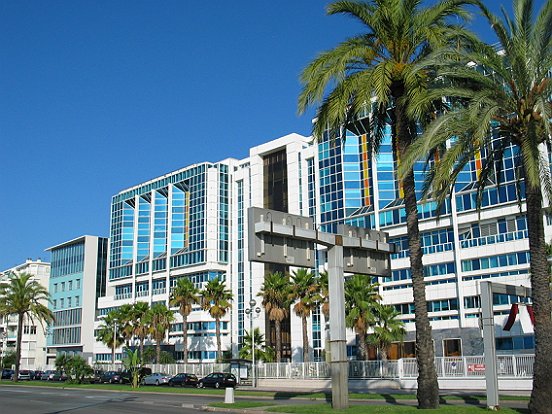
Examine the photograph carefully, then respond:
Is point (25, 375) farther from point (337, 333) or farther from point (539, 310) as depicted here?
point (539, 310)

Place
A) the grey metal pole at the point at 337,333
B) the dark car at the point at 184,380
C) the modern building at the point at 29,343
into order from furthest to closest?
the modern building at the point at 29,343 < the dark car at the point at 184,380 < the grey metal pole at the point at 337,333

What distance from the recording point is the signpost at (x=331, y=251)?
22544mm

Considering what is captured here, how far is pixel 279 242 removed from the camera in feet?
76.3

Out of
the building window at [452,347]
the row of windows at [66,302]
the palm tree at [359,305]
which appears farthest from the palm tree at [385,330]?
the row of windows at [66,302]

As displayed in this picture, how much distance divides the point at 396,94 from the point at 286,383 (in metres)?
32.3

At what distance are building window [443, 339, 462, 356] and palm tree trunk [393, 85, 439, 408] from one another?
3956cm

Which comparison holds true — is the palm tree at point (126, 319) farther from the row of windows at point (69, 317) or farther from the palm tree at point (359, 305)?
the palm tree at point (359, 305)

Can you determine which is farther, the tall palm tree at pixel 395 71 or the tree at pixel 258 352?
the tree at pixel 258 352

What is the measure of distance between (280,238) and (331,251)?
8.52 feet

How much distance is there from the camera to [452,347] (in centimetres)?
6016

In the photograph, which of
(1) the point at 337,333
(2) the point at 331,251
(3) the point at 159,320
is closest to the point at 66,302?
(3) the point at 159,320

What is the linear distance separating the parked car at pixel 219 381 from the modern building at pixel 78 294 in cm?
6271

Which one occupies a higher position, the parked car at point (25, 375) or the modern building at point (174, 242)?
the modern building at point (174, 242)

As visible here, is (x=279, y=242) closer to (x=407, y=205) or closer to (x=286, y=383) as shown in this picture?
(x=407, y=205)
